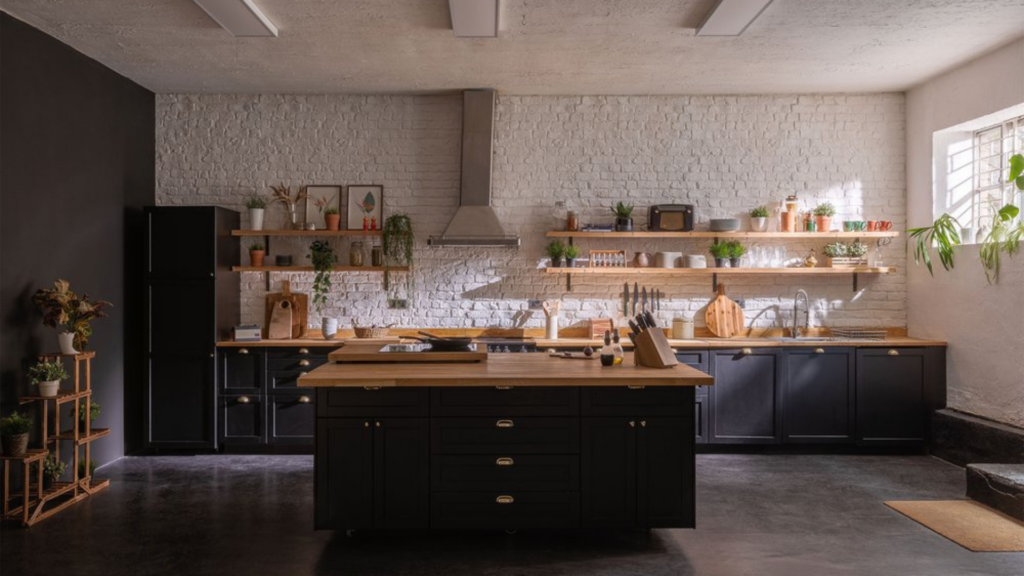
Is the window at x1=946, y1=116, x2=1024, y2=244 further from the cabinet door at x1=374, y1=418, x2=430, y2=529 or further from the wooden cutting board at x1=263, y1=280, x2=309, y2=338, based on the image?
the wooden cutting board at x1=263, y1=280, x2=309, y2=338

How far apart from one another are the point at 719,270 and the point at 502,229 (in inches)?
82.4

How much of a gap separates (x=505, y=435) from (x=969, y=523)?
9.84ft

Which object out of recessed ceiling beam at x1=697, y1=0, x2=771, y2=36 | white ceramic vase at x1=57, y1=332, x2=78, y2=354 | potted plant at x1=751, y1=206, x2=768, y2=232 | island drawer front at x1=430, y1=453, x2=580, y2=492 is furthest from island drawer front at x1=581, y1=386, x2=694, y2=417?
white ceramic vase at x1=57, y1=332, x2=78, y2=354

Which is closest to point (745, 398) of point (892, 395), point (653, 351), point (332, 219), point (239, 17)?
point (892, 395)

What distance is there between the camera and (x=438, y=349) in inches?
171

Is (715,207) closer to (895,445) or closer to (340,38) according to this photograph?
(895,445)

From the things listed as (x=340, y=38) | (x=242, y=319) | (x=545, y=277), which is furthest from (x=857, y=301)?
(x=242, y=319)

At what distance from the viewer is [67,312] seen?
475 centimetres

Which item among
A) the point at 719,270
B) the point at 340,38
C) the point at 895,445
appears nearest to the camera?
the point at 340,38

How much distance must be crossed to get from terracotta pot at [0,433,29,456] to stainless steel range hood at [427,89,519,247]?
11.1 feet

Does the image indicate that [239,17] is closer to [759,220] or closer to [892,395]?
[759,220]

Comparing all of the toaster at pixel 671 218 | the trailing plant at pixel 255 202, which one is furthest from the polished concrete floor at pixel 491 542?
the trailing plant at pixel 255 202

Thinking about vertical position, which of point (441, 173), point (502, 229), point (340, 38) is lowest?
point (502, 229)

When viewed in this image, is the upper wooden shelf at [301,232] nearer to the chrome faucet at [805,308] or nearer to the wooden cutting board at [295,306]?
the wooden cutting board at [295,306]
